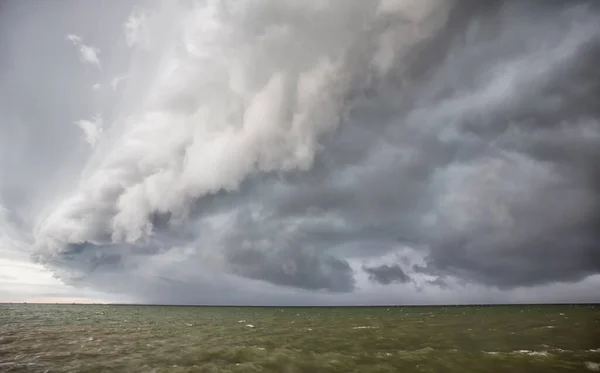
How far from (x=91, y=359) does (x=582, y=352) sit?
4051 cm

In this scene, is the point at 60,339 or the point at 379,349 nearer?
the point at 379,349

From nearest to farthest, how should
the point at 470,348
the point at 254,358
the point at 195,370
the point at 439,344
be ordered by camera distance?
1. the point at 195,370
2. the point at 254,358
3. the point at 470,348
4. the point at 439,344

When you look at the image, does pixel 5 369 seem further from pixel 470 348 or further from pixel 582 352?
pixel 582 352

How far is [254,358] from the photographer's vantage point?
27.3 meters

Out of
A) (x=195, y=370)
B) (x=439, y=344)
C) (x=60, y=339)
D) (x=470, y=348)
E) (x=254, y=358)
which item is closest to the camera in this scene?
(x=195, y=370)

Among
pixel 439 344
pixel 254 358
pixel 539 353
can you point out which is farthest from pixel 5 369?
pixel 539 353

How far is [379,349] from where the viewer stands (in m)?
31.0

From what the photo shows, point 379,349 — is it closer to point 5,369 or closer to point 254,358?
point 254,358

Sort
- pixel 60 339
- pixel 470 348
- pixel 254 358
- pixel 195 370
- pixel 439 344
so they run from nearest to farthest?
pixel 195 370, pixel 254 358, pixel 470 348, pixel 439 344, pixel 60 339

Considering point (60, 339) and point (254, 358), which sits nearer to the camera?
point (254, 358)

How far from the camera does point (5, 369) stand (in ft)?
77.2

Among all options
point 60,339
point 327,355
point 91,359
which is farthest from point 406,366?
point 60,339

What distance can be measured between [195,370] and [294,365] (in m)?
7.04

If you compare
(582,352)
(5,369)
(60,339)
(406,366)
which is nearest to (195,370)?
(5,369)
